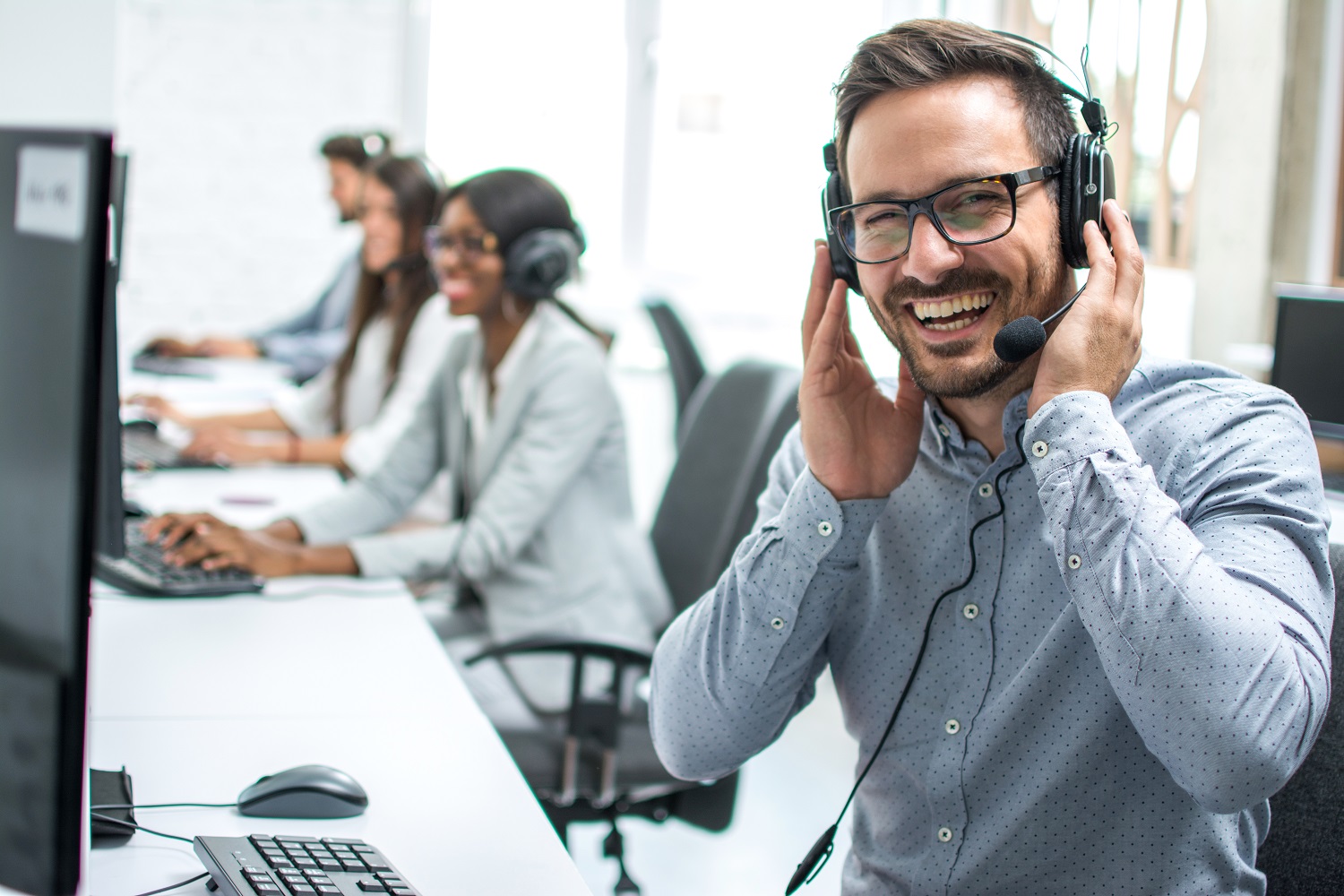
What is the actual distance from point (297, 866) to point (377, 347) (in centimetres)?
231

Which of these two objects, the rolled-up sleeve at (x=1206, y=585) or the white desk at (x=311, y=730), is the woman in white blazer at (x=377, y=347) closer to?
the white desk at (x=311, y=730)

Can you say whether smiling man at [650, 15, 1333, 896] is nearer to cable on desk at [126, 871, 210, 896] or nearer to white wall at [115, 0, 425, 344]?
cable on desk at [126, 871, 210, 896]

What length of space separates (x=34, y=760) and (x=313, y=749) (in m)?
0.58

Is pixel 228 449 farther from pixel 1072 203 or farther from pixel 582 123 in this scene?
pixel 582 123

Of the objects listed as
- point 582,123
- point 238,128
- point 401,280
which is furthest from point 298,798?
point 238,128

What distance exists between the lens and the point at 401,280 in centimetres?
295

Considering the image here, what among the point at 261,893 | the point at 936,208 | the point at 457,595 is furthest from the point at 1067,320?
the point at 457,595

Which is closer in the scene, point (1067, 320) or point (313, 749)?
point (1067, 320)

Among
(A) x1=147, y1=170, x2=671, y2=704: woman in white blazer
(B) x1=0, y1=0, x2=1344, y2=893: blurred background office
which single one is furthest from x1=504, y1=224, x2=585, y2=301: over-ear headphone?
(B) x1=0, y1=0, x2=1344, y2=893: blurred background office

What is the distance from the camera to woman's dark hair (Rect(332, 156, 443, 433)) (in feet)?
9.48

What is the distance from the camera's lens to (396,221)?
9.76ft

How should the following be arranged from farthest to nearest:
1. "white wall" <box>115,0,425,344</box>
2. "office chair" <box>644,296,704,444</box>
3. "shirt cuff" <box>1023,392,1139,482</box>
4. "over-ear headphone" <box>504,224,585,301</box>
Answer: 1. "white wall" <box>115,0,425,344</box>
2. "office chair" <box>644,296,704,444</box>
3. "over-ear headphone" <box>504,224,585,301</box>
4. "shirt cuff" <box>1023,392,1139,482</box>

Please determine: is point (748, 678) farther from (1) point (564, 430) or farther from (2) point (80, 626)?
(1) point (564, 430)

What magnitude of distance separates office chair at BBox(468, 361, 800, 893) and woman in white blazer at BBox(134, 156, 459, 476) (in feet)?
3.55
